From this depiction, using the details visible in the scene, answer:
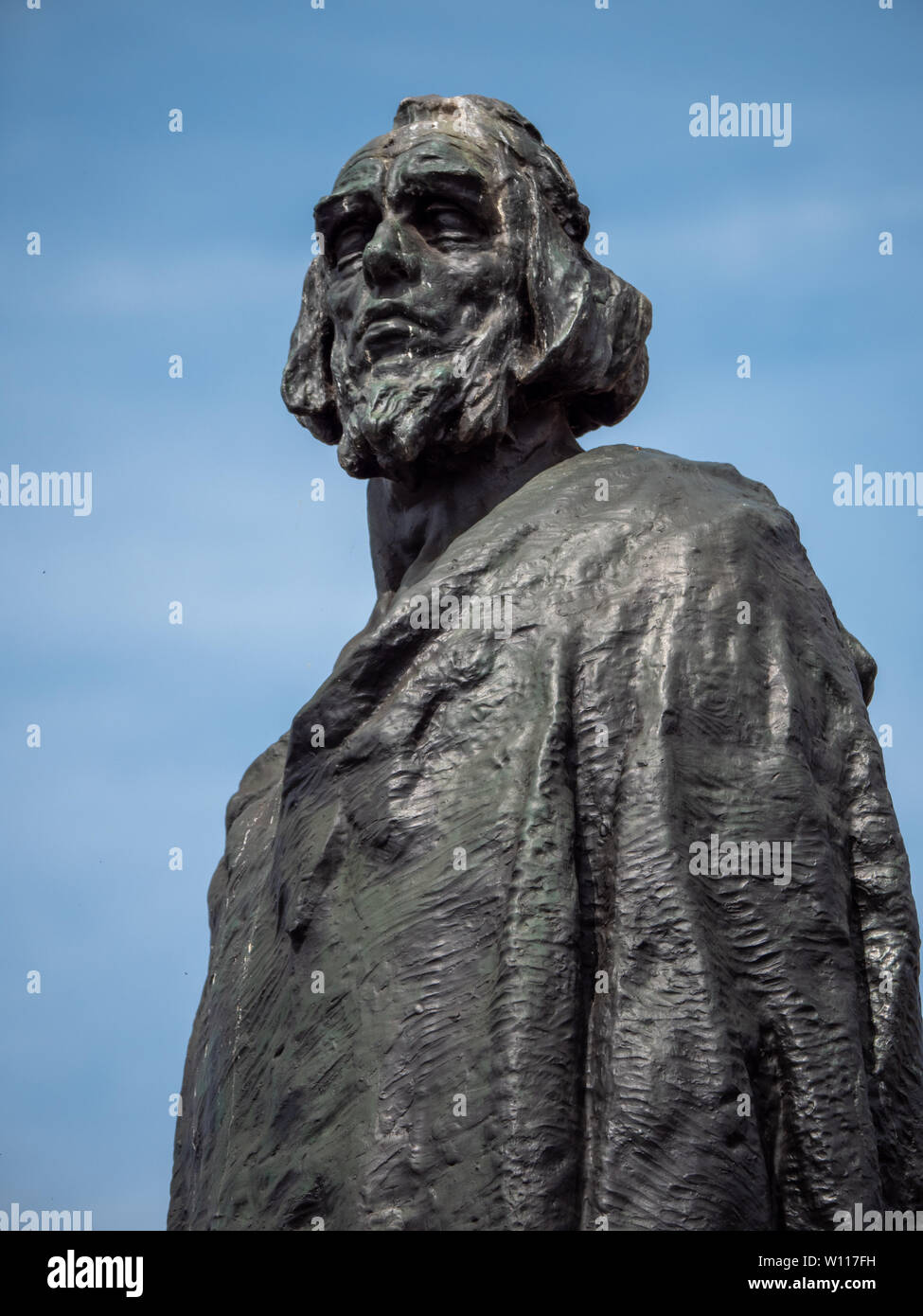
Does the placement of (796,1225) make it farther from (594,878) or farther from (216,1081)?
(216,1081)

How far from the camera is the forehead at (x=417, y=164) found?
7.50 m

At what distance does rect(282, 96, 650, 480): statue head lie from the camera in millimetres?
7406

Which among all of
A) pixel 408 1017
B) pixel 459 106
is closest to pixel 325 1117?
pixel 408 1017

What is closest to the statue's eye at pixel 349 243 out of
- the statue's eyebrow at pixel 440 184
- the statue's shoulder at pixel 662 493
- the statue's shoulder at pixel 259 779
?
the statue's eyebrow at pixel 440 184

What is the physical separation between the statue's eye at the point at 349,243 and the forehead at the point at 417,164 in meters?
0.12

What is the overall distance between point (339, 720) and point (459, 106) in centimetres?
213

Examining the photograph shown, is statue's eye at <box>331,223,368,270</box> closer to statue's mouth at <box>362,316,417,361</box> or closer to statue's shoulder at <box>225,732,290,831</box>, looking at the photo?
statue's mouth at <box>362,316,417,361</box>

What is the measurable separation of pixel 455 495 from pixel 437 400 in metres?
0.39

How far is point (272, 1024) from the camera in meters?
6.90

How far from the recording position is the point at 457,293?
745cm

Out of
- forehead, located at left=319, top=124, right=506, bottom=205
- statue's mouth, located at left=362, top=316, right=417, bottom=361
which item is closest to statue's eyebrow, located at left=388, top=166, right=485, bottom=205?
forehead, located at left=319, top=124, right=506, bottom=205

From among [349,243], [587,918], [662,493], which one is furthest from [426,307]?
[587,918]

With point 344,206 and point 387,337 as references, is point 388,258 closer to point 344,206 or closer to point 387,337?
point 387,337

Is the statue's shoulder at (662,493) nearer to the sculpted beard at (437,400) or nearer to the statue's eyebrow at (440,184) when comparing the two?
the sculpted beard at (437,400)
